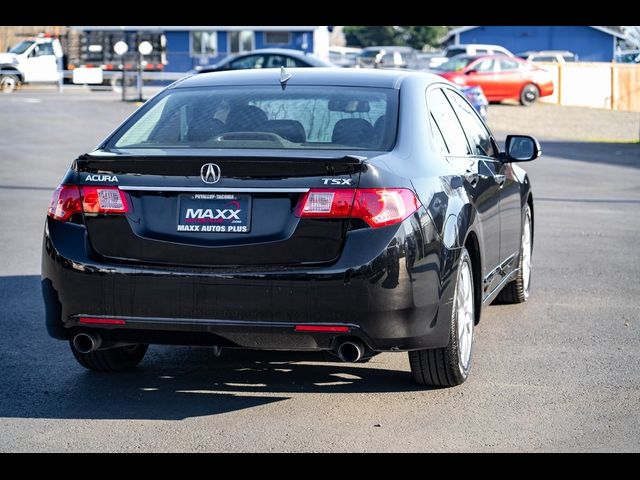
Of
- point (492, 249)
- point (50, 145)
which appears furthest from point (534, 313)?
point (50, 145)

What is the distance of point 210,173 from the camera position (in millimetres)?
5645

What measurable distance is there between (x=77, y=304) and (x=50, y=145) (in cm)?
1843

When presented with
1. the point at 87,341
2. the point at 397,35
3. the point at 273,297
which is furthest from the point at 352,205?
the point at 397,35

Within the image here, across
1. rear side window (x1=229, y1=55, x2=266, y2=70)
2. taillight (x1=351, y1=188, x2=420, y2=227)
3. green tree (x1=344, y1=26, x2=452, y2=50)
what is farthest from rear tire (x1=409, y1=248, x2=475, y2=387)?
green tree (x1=344, y1=26, x2=452, y2=50)

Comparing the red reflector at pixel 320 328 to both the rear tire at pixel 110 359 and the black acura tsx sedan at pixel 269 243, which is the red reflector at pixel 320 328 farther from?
the rear tire at pixel 110 359

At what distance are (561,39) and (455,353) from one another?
7174cm

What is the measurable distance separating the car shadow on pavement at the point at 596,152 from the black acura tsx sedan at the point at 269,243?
664 inches

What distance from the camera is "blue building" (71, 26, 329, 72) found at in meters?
60.5

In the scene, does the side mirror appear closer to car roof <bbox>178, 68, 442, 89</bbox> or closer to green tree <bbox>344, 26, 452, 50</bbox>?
car roof <bbox>178, 68, 442, 89</bbox>

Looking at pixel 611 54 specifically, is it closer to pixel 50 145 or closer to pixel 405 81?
pixel 50 145

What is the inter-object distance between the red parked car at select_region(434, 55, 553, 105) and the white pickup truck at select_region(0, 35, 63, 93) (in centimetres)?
1740

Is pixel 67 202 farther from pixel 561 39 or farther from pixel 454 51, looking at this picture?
pixel 561 39
